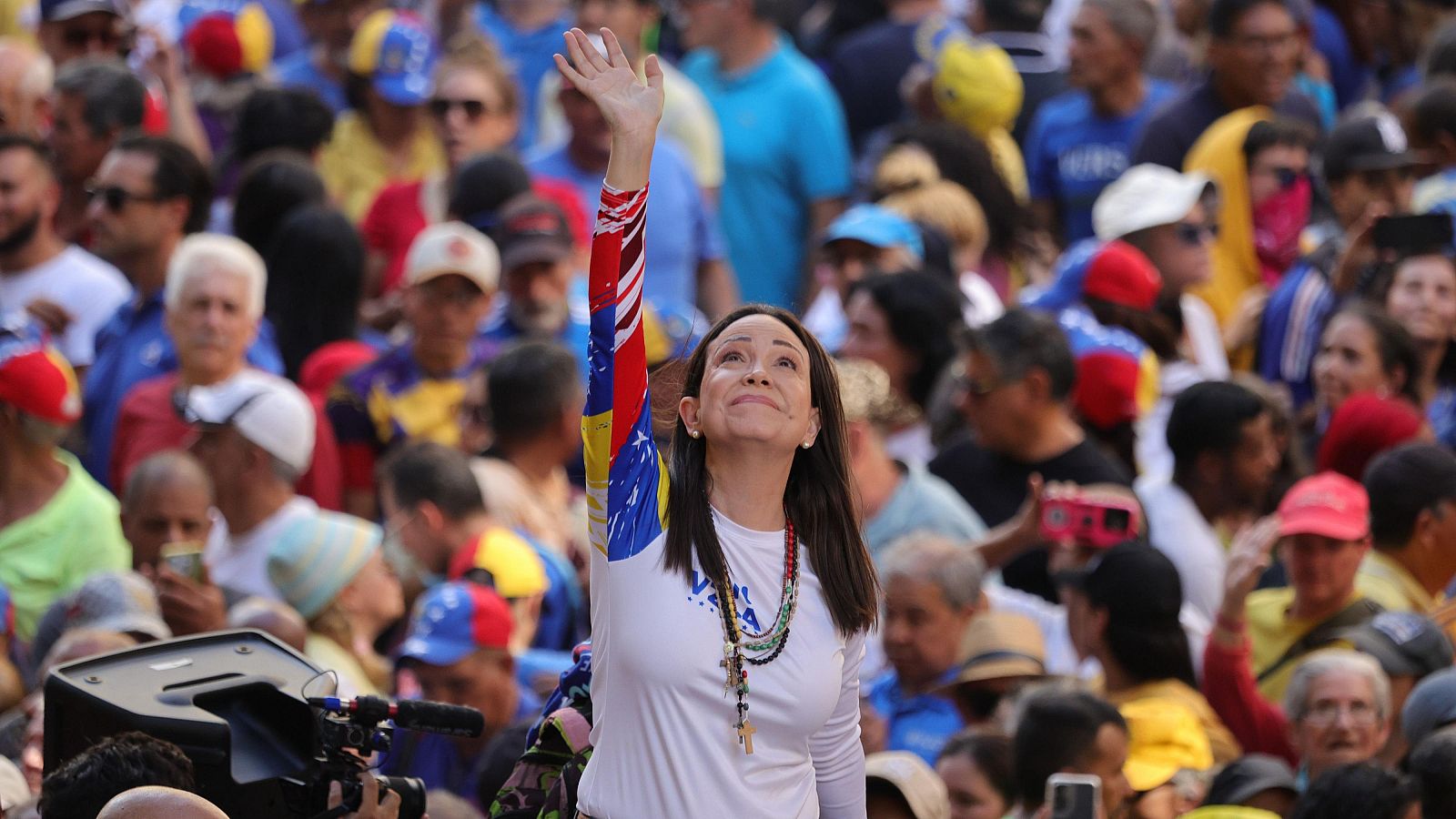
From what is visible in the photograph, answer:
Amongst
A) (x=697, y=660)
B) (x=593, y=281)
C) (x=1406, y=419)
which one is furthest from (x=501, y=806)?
(x=1406, y=419)

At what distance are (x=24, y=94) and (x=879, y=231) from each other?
3585mm

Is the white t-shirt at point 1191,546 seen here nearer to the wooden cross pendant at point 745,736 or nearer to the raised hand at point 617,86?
the wooden cross pendant at point 745,736

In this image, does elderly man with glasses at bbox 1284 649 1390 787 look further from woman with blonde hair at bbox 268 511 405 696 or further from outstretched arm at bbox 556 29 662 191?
outstretched arm at bbox 556 29 662 191

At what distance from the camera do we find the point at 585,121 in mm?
9648

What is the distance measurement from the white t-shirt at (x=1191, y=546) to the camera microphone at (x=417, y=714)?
3.45m

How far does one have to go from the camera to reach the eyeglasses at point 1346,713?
5.86 meters

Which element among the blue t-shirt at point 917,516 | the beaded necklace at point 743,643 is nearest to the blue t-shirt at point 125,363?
the blue t-shirt at point 917,516

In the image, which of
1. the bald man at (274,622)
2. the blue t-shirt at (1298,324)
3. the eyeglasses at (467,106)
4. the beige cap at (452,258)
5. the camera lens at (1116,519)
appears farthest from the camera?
the eyeglasses at (467,106)

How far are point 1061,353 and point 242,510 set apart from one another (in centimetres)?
262

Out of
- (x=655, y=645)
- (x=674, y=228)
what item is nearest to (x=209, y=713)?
(x=655, y=645)

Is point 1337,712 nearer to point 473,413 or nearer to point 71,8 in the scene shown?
point 473,413

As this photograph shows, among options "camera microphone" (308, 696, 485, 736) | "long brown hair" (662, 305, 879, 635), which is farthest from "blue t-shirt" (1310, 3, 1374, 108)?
"camera microphone" (308, 696, 485, 736)

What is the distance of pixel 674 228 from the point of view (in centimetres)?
946

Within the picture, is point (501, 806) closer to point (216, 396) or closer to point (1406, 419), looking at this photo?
point (216, 396)
